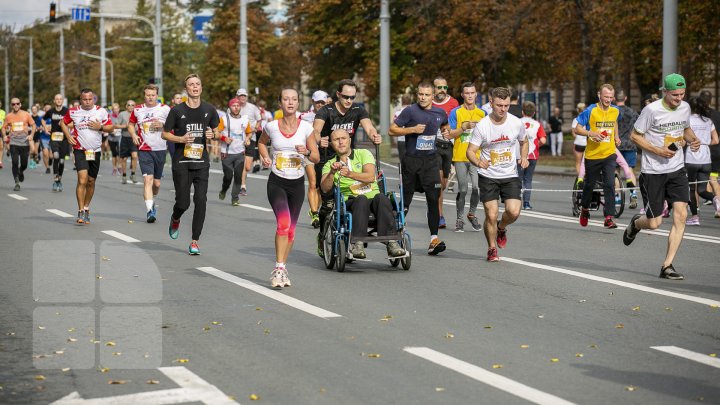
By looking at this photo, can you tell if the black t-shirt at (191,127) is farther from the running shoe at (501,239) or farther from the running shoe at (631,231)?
the running shoe at (631,231)

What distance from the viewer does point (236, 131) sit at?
21562mm

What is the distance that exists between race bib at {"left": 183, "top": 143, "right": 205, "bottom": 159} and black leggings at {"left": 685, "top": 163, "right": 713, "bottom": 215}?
6872mm

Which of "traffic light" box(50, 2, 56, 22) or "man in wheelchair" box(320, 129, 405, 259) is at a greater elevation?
"traffic light" box(50, 2, 56, 22)

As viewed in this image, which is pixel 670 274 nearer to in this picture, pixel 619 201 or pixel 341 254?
pixel 341 254

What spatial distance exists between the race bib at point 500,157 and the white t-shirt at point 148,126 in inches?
309

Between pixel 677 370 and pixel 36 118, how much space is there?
3343cm

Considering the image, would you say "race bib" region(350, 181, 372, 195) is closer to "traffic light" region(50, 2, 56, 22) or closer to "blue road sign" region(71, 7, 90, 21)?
"traffic light" region(50, 2, 56, 22)

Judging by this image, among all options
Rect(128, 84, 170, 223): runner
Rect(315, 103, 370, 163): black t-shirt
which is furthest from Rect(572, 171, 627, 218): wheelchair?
Rect(128, 84, 170, 223): runner

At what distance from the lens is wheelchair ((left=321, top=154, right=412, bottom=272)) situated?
1204 centimetres

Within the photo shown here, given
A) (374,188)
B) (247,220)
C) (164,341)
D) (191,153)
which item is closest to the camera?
(164,341)

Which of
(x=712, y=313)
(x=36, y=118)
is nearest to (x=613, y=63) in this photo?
(x=36, y=118)

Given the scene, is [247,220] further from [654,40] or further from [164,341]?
[654,40]

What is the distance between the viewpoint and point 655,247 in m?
14.3

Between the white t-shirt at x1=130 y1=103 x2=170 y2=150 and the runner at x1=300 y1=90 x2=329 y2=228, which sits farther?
the white t-shirt at x1=130 y1=103 x2=170 y2=150
